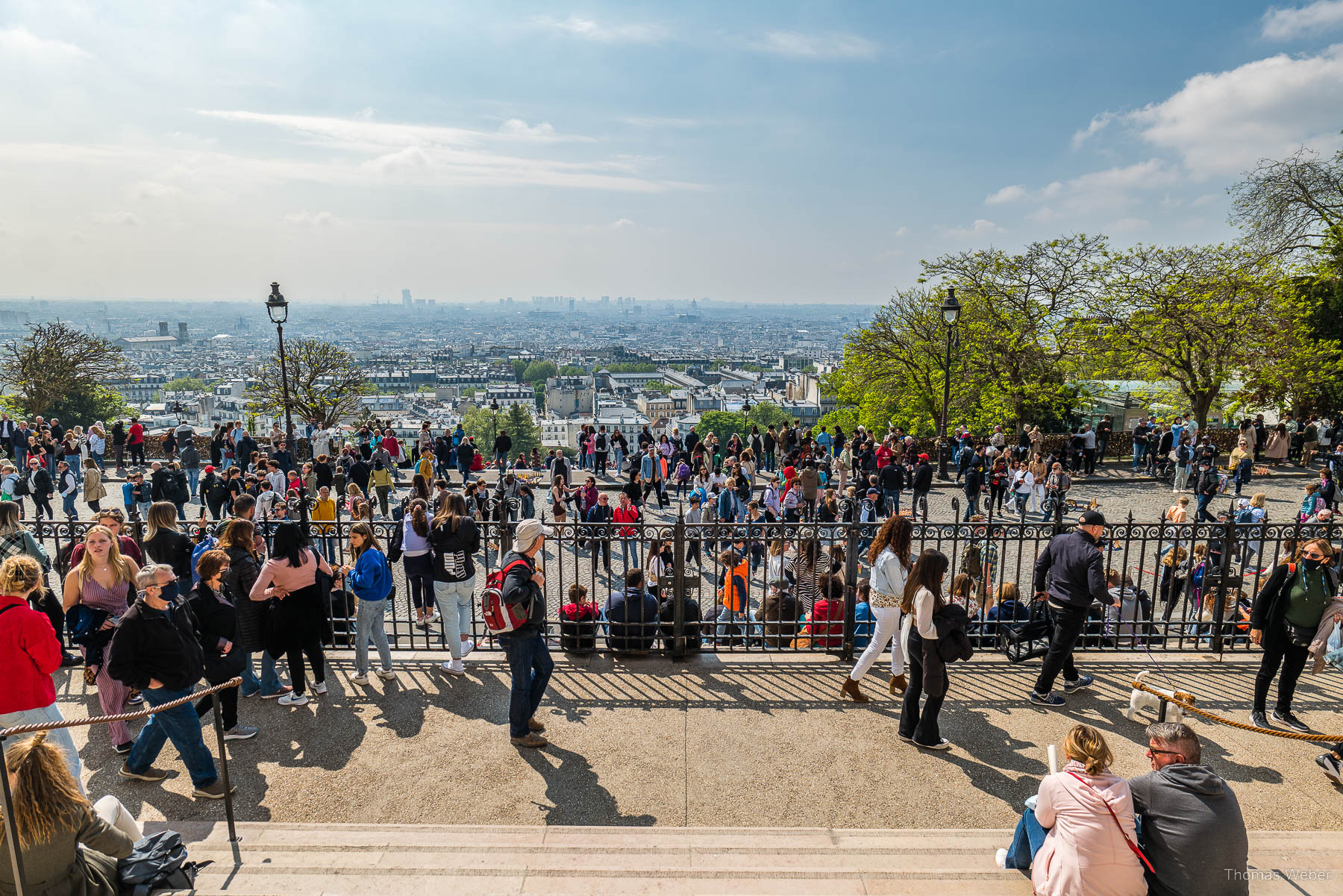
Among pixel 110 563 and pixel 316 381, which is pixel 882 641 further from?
pixel 316 381

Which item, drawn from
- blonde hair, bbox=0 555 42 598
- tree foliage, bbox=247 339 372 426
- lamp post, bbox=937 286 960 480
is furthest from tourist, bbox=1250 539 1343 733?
tree foliage, bbox=247 339 372 426

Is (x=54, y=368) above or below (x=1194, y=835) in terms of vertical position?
above

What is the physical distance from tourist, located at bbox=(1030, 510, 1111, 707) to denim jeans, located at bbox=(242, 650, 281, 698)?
662 centimetres

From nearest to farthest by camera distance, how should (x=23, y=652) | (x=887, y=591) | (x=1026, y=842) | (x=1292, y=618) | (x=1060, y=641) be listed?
(x=1026, y=842) < (x=23, y=652) < (x=1292, y=618) < (x=887, y=591) < (x=1060, y=641)

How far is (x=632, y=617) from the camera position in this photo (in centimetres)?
759

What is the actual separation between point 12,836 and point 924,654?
17.6 feet

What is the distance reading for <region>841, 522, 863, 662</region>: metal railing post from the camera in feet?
24.1

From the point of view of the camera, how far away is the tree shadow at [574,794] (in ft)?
16.9

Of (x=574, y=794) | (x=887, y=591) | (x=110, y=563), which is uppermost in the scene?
(x=110, y=563)

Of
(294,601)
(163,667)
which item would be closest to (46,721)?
(163,667)

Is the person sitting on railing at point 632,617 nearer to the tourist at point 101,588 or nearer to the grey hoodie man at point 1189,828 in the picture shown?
the tourist at point 101,588

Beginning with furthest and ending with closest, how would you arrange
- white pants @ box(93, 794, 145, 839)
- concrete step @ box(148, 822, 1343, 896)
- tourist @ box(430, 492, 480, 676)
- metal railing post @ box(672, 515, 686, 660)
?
tourist @ box(430, 492, 480, 676), metal railing post @ box(672, 515, 686, 660), concrete step @ box(148, 822, 1343, 896), white pants @ box(93, 794, 145, 839)

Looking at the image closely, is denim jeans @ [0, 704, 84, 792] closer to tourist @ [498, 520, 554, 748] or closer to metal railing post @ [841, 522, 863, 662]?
tourist @ [498, 520, 554, 748]

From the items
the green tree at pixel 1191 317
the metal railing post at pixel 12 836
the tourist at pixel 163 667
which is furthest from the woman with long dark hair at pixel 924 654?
the green tree at pixel 1191 317
